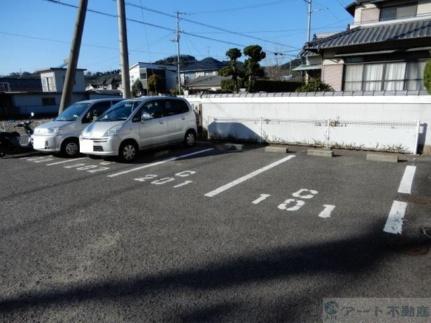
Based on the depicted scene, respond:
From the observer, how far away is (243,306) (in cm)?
233

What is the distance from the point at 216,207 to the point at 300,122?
16.9 ft

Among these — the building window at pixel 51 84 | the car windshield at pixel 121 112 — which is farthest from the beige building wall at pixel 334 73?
the building window at pixel 51 84

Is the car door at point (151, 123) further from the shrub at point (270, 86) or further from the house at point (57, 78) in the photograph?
the house at point (57, 78)

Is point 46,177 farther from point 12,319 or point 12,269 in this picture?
point 12,319

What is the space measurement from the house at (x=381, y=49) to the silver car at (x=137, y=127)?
23.0 ft

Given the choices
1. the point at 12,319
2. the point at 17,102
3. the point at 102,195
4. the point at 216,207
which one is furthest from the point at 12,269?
the point at 17,102

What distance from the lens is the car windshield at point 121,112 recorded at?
7.50 metres

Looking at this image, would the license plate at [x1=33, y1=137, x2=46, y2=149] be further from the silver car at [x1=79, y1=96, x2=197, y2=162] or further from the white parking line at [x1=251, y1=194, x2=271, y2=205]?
the white parking line at [x1=251, y1=194, x2=271, y2=205]

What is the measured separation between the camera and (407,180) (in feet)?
17.6

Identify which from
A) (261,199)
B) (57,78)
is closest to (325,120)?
(261,199)

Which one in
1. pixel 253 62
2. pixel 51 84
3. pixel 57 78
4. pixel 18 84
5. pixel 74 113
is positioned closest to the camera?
pixel 74 113

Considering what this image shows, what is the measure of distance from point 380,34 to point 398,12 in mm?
2810

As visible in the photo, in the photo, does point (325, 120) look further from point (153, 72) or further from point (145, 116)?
point (153, 72)

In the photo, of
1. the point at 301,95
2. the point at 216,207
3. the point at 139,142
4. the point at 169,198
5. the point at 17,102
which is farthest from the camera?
the point at 17,102
